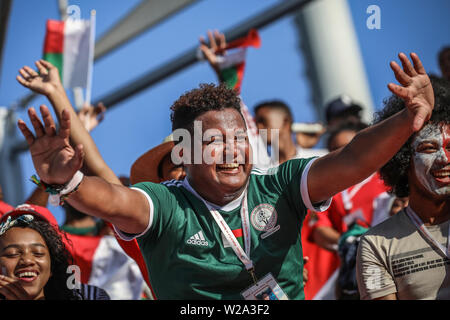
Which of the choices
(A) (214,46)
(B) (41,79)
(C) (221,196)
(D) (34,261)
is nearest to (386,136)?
(C) (221,196)

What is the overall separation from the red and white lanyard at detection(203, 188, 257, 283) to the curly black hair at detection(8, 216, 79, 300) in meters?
1.24

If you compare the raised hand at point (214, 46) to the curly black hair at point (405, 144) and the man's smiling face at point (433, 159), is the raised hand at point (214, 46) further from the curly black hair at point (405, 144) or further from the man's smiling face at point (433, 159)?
the man's smiling face at point (433, 159)

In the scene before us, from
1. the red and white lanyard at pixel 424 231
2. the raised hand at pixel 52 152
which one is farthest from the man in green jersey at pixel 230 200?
the red and white lanyard at pixel 424 231

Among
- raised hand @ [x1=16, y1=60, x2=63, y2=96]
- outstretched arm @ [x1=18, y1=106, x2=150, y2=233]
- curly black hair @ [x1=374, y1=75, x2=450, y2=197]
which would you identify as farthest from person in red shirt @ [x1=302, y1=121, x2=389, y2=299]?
outstretched arm @ [x1=18, y1=106, x2=150, y2=233]

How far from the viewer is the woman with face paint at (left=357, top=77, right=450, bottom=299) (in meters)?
3.46

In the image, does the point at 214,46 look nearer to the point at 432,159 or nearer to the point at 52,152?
the point at 432,159

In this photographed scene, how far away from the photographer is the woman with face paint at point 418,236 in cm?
346

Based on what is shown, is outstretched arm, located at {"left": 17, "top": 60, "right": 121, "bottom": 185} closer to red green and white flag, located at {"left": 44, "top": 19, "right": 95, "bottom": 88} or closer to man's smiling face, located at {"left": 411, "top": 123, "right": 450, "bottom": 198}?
man's smiling face, located at {"left": 411, "top": 123, "right": 450, "bottom": 198}

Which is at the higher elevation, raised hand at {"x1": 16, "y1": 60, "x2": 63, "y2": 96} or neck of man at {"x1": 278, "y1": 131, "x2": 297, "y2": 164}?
raised hand at {"x1": 16, "y1": 60, "x2": 63, "y2": 96}

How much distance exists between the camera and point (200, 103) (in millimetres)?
3568

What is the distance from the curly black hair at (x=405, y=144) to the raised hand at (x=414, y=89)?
819 mm

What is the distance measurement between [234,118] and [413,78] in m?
0.94

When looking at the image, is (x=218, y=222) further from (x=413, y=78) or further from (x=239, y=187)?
(x=413, y=78)
